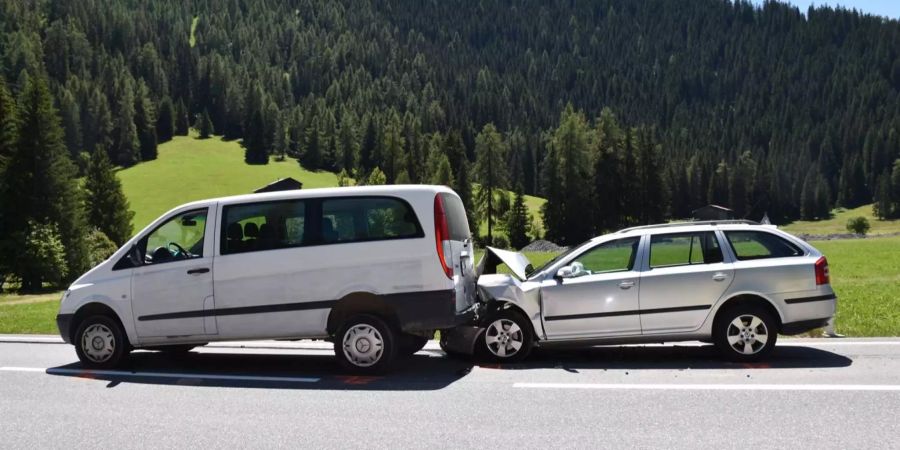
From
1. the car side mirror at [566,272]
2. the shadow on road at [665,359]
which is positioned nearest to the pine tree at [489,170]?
the shadow on road at [665,359]

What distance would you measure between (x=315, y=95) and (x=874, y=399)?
187457 mm

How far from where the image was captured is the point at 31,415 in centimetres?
718

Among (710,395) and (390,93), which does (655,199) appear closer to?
(710,395)

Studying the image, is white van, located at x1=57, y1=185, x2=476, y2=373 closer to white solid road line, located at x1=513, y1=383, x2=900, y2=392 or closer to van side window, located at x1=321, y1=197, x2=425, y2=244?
van side window, located at x1=321, y1=197, x2=425, y2=244

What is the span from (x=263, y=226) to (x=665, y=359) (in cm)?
551

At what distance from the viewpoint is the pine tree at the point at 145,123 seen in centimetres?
13388

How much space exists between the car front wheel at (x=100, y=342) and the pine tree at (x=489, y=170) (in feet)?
239

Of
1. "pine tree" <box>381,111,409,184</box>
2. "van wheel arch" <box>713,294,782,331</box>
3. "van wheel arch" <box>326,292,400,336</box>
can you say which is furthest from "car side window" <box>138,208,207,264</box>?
"pine tree" <box>381,111,409,184</box>

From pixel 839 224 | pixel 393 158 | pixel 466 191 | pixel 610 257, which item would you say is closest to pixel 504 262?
pixel 610 257

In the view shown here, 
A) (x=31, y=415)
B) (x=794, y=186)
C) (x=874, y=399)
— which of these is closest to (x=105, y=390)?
(x=31, y=415)

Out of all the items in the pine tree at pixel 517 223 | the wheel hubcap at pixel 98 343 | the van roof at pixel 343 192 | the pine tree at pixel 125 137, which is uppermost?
the pine tree at pixel 125 137

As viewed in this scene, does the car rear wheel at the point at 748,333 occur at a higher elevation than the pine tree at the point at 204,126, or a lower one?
lower

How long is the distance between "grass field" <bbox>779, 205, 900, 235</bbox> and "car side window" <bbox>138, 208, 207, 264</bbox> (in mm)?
123638

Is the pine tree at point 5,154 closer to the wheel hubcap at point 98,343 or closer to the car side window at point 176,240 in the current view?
the wheel hubcap at point 98,343
